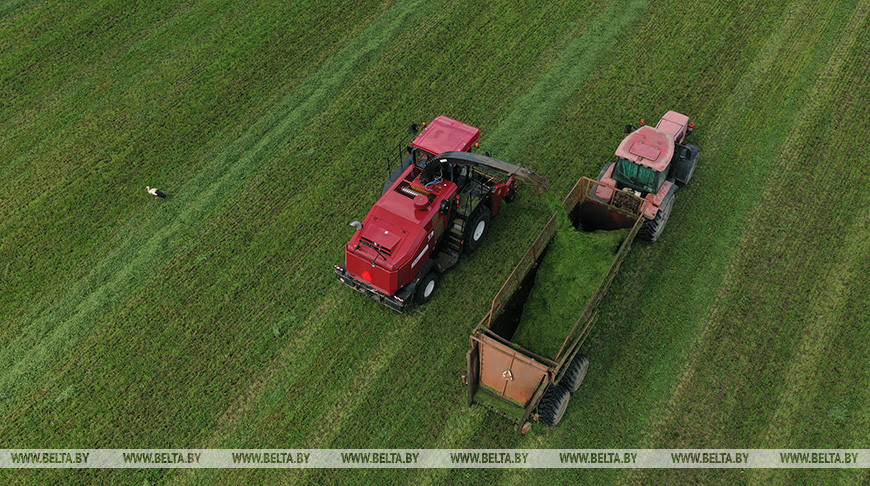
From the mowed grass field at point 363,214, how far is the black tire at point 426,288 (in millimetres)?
284

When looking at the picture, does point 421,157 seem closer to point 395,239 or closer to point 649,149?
point 395,239

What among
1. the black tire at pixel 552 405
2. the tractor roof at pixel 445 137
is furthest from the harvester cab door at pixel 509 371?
the tractor roof at pixel 445 137

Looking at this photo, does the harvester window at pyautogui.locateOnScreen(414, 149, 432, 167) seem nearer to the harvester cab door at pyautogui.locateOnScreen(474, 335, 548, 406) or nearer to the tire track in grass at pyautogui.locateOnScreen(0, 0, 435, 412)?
the harvester cab door at pyautogui.locateOnScreen(474, 335, 548, 406)

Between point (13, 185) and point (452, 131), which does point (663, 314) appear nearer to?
point (452, 131)

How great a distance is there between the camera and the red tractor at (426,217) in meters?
12.3

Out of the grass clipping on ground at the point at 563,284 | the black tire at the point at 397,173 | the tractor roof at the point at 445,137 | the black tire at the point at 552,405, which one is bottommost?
the black tire at the point at 552,405

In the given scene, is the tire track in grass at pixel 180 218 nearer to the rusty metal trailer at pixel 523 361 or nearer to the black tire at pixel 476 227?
the black tire at pixel 476 227

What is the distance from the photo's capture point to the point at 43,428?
11.8 meters

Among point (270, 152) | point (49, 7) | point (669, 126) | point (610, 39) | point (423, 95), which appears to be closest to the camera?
point (669, 126)

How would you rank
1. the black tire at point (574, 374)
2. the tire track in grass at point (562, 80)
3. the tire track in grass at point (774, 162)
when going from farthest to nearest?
the tire track in grass at point (562, 80) → the tire track in grass at point (774, 162) → the black tire at point (574, 374)

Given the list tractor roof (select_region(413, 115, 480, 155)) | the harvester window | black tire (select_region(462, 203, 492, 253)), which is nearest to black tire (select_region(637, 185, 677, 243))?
black tire (select_region(462, 203, 492, 253))

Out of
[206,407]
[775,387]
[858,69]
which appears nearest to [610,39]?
[858,69]

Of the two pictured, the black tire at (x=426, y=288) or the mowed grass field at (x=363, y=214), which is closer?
the mowed grass field at (x=363, y=214)

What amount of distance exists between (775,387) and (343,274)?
29.8 ft
